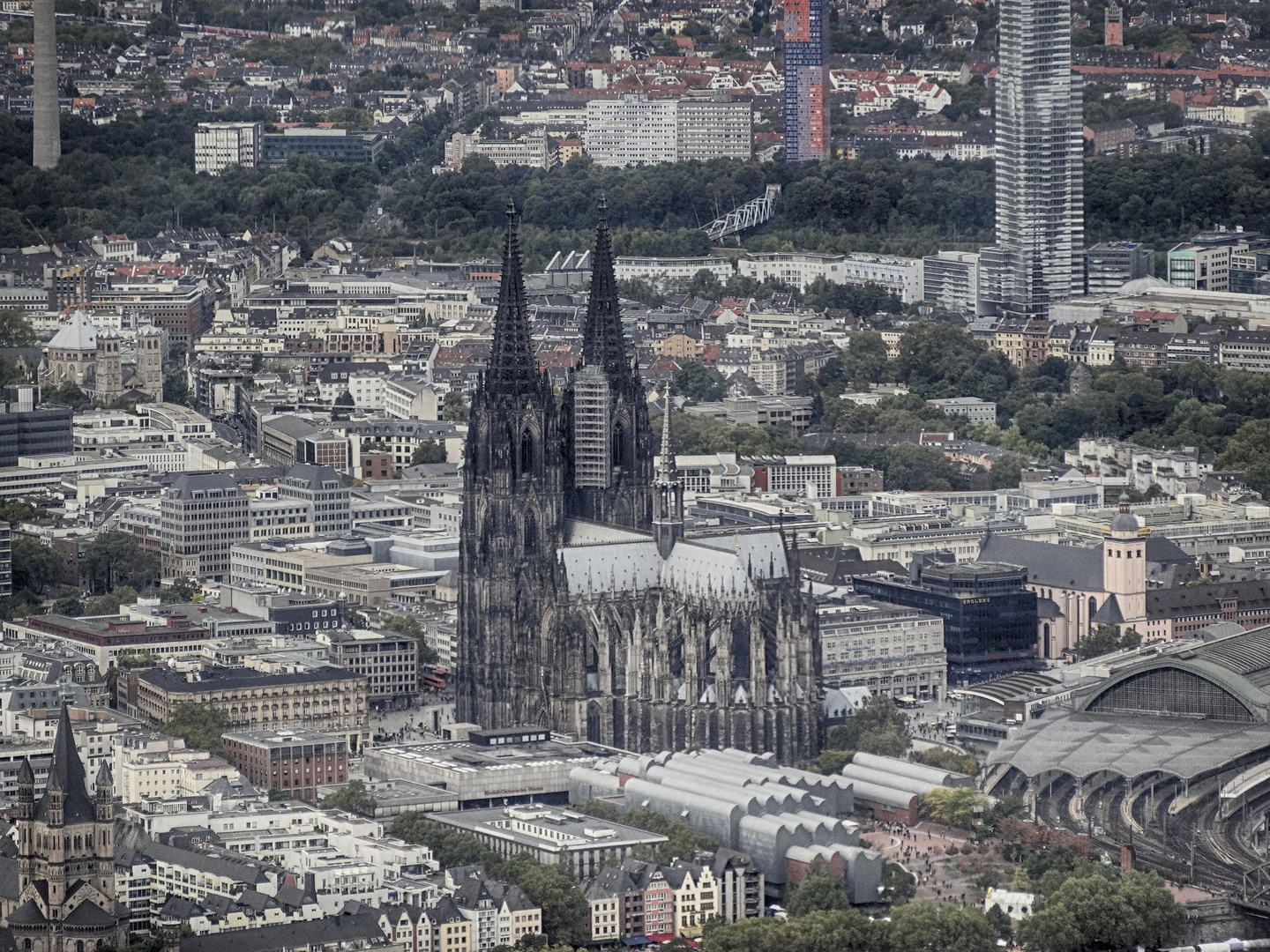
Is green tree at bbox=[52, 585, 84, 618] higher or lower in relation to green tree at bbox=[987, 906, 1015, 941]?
higher

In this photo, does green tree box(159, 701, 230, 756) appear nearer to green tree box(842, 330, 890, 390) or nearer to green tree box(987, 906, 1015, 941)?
green tree box(987, 906, 1015, 941)

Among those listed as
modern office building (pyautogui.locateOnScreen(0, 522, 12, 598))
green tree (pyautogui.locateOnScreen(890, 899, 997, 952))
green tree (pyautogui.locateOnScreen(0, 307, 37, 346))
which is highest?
green tree (pyautogui.locateOnScreen(0, 307, 37, 346))

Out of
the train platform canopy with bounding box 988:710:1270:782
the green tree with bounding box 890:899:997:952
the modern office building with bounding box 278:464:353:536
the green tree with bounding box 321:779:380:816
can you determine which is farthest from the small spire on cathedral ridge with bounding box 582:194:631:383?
the green tree with bounding box 890:899:997:952

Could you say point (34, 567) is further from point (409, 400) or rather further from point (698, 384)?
point (698, 384)

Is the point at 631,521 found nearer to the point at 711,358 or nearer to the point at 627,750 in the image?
the point at 627,750

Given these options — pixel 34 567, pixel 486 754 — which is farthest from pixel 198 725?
pixel 34 567

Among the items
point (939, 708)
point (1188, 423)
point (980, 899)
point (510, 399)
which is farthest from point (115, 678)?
point (1188, 423)

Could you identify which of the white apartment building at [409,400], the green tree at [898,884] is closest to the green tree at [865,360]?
the white apartment building at [409,400]
